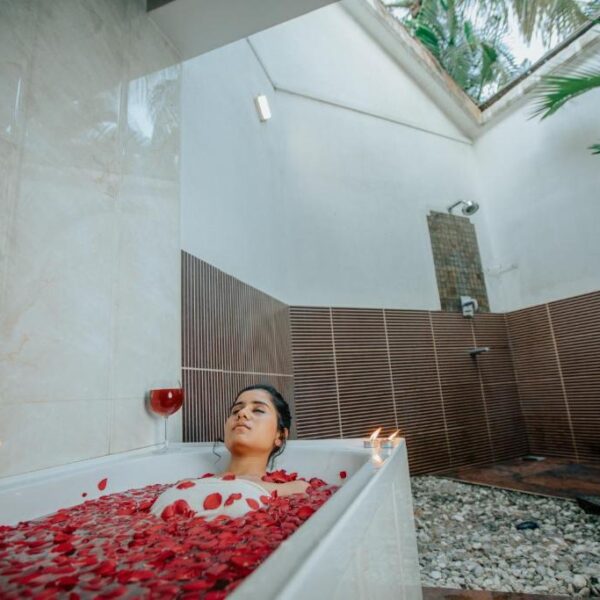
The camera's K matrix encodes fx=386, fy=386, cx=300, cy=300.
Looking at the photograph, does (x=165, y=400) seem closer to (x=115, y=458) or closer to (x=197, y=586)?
(x=115, y=458)

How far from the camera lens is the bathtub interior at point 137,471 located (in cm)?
91

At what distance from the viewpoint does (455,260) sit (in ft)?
12.5

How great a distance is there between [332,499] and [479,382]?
10.8ft

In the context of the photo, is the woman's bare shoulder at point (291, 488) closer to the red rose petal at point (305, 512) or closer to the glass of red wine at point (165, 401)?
the red rose petal at point (305, 512)

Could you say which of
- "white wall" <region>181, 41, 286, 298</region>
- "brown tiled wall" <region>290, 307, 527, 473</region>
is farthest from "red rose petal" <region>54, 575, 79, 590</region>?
"brown tiled wall" <region>290, 307, 527, 473</region>

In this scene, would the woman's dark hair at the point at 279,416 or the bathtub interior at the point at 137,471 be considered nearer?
the bathtub interior at the point at 137,471

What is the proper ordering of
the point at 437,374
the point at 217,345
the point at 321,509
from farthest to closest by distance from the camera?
the point at 437,374
the point at 217,345
the point at 321,509

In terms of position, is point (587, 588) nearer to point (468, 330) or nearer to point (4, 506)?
point (4, 506)

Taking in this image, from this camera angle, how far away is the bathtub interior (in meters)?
0.91

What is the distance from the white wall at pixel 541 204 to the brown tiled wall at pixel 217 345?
8.72 feet

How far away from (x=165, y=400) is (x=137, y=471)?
9.8 inches

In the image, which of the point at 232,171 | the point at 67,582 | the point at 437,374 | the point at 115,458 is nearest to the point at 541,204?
the point at 437,374

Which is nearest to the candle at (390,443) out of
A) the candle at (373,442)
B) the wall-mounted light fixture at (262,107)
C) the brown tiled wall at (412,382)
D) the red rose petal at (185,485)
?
the candle at (373,442)

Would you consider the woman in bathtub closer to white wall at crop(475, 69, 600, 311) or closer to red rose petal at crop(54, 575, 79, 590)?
red rose petal at crop(54, 575, 79, 590)
